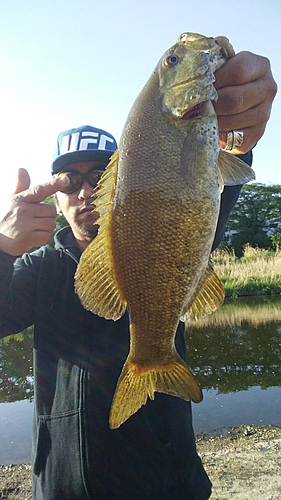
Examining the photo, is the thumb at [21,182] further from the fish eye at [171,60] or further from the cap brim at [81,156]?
the cap brim at [81,156]

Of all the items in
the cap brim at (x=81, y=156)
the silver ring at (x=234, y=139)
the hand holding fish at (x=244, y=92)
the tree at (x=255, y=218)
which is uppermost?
the tree at (x=255, y=218)

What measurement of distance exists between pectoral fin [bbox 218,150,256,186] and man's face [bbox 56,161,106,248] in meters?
1.56

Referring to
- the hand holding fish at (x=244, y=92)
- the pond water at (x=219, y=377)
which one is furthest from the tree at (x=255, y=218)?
the hand holding fish at (x=244, y=92)

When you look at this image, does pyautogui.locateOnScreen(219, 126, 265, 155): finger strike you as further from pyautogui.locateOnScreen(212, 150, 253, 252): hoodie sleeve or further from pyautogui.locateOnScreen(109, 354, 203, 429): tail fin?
pyautogui.locateOnScreen(109, 354, 203, 429): tail fin

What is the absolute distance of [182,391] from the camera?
1729 millimetres

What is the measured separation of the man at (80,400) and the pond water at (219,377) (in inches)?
154

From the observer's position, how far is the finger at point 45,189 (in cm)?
204

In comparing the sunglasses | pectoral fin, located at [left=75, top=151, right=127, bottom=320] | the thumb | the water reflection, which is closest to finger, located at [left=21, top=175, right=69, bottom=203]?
the thumb

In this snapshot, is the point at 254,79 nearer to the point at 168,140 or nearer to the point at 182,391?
the point at 168,140

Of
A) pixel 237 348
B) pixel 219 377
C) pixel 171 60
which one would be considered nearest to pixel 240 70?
pixel 171 60

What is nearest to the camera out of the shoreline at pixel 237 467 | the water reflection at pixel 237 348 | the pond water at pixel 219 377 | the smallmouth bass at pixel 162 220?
the smallmouth bass at pixel 162 220

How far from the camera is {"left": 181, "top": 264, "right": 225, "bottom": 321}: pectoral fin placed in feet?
5.92

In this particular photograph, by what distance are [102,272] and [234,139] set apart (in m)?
1.00

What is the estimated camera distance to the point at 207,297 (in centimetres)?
182
